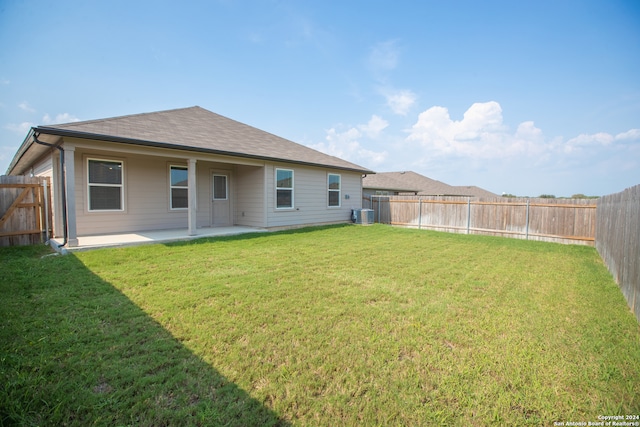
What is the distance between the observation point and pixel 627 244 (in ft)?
13.7

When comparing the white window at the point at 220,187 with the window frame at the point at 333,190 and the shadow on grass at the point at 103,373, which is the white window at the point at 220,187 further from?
the shadow on grass at the point at 103,373

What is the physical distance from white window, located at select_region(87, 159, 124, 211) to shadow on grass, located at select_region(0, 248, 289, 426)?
533 cm

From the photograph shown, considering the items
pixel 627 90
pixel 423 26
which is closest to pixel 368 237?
pixel 423 26

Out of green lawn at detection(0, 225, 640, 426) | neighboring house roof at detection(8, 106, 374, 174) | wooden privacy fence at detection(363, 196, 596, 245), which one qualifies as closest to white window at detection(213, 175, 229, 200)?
neighboring house roof at detection(8, 106, 374, 174)

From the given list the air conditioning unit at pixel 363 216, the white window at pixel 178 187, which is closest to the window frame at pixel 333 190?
the air conditioning unit at pixel 363 216

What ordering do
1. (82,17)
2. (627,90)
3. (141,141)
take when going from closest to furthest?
(141,141), (82,17), (627,90)

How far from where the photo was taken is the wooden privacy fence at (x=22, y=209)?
7188 mm

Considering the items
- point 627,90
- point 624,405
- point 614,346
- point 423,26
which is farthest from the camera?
point 423,26

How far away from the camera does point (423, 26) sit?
1084 centimetres

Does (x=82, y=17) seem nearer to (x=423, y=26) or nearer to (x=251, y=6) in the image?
(x=251, y=6)

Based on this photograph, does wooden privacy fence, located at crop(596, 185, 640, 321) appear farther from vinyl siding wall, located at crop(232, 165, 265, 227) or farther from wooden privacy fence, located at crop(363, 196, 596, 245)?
vinyl siding wall, located at crop(232, 165, 265, 227)

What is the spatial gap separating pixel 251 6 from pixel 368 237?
8.82 metres

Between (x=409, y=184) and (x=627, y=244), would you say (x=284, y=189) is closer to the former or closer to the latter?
(x=627, y=244)

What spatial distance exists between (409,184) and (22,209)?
2759cm
